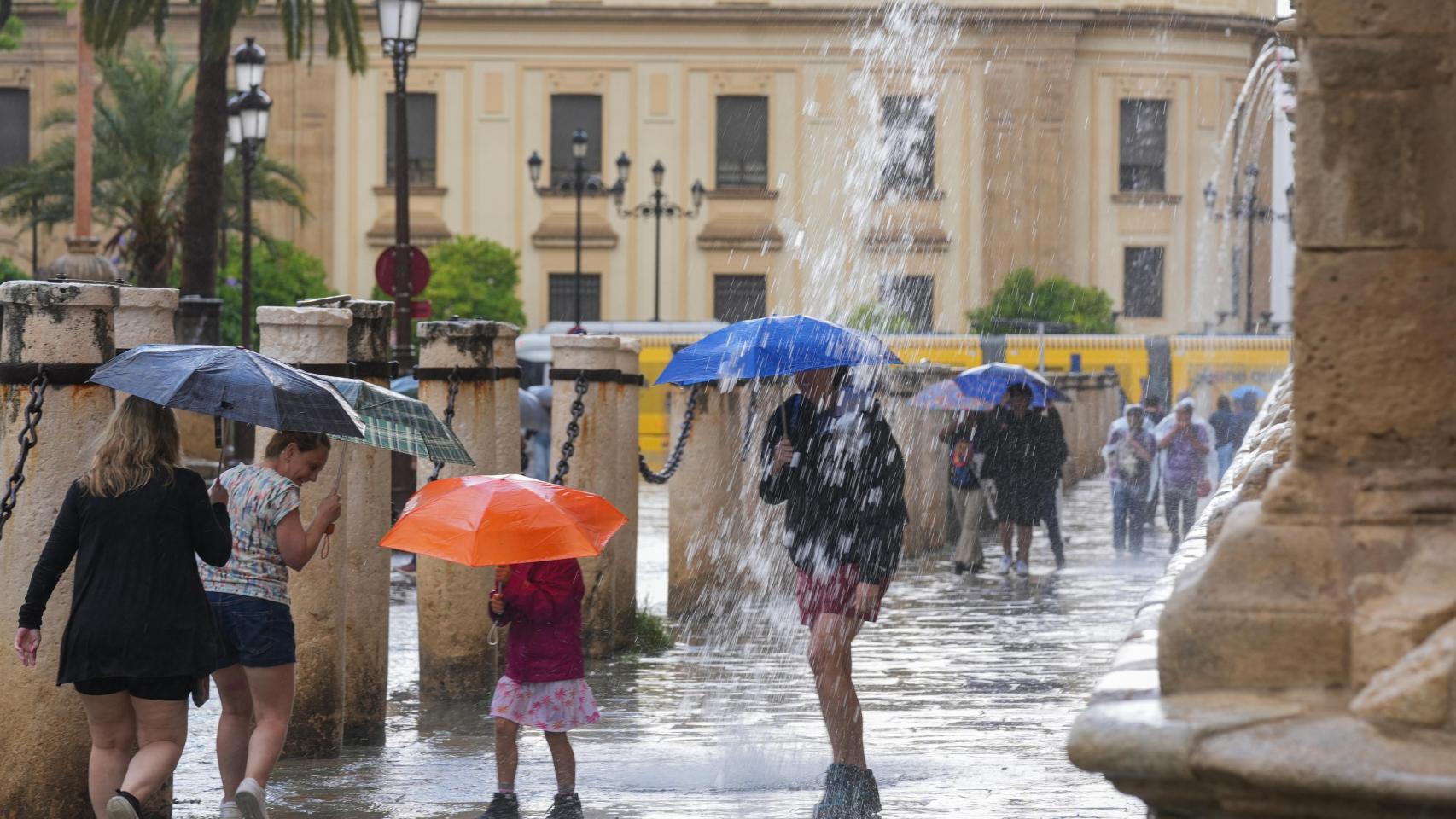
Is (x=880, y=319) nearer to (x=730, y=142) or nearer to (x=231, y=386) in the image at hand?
(x=730, y=142)

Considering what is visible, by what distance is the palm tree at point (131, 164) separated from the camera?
40562 millimetres

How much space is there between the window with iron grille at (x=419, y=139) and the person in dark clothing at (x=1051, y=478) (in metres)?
41.8

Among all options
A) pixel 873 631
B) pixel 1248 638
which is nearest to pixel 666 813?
pixel 1248 638

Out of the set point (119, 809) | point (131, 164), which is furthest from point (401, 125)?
point (131, 164)

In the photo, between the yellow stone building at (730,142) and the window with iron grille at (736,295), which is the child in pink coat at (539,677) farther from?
the window with iron grille at (736,295)

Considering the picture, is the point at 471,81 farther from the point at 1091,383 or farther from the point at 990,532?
the point at 990,532

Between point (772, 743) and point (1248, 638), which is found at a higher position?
point (1248, 638)

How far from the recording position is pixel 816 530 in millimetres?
7465

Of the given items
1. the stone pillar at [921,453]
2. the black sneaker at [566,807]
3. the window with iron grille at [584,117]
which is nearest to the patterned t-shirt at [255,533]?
the black sneaker at [566,807]

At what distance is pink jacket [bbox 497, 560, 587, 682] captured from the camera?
750cm

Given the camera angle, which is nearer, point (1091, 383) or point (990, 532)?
point (990, 532)

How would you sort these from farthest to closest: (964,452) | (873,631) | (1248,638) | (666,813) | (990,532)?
(990,532) < (964,452) < (873,631) < (666,813) < (1248,638)

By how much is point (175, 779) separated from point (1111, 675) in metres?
4.95

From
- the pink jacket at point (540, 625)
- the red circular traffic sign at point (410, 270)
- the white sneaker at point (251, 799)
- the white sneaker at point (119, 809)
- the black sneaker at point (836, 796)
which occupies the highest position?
the red circular traffic sign at point (410, 270)
